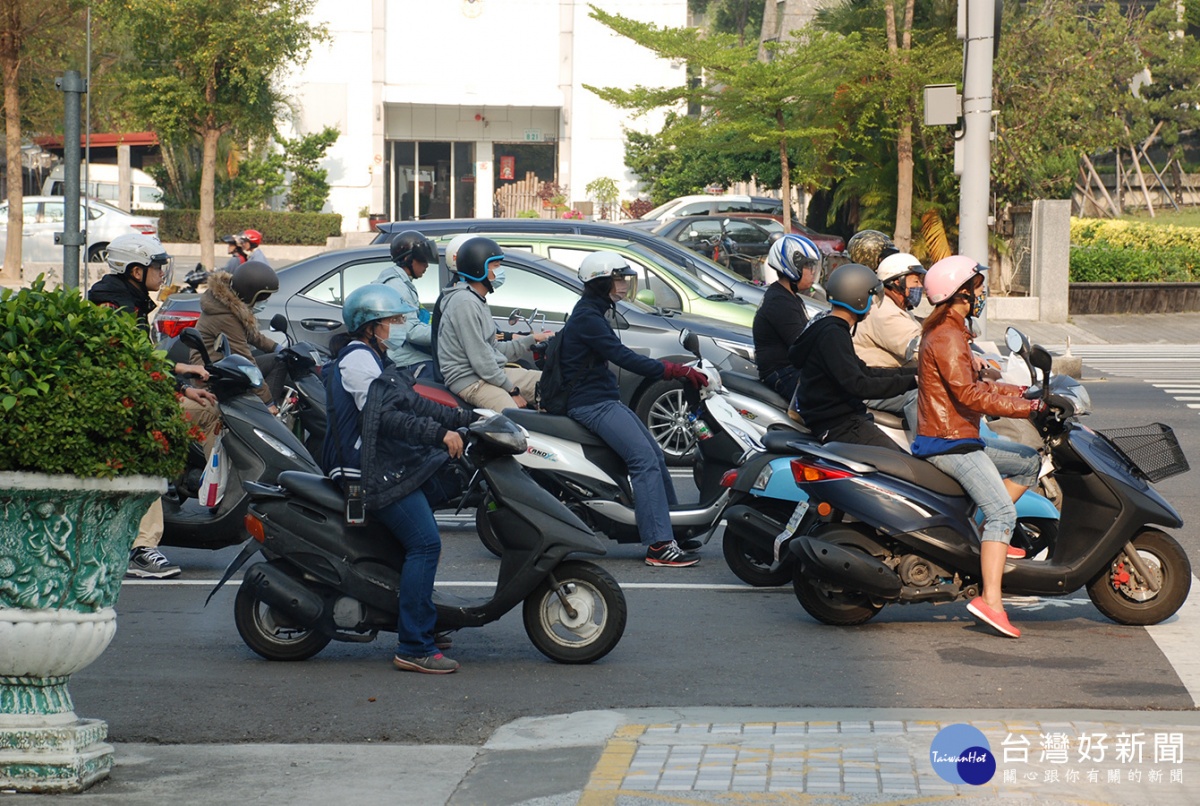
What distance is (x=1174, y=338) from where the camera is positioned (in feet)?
76.9

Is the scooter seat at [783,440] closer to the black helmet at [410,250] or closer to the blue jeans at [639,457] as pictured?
the blue jeans at [639,457]

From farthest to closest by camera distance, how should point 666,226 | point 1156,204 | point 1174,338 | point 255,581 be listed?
1. point 1156,204
2. point 666,226
3. point 1174,338
4. point 255,581

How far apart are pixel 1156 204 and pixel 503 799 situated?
5261cm

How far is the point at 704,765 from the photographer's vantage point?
4918 millimetres

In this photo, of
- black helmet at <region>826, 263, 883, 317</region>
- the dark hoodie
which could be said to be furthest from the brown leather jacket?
black helmet at <region>826, 263, 883, 317</region>

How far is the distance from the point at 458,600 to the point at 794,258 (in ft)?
10.5

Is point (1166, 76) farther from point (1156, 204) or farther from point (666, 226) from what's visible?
point (666, 226)

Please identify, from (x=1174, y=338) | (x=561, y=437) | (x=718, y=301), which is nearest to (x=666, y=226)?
(x=1174, y=338)

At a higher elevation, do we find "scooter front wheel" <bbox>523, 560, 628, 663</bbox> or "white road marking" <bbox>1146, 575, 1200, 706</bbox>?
"scooter front wheel" <bbox>523, 560, 628, 663</bbox>

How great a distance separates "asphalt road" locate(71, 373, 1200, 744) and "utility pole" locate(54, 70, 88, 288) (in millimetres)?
3826

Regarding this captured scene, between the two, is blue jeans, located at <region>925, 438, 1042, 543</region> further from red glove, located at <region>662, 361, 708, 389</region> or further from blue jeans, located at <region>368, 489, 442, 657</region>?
blue jeans, located at <region>368, 489, 442, 657</region>

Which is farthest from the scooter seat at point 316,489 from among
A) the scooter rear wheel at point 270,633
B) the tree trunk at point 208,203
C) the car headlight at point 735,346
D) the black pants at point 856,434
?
the tree trunk at point 208,203

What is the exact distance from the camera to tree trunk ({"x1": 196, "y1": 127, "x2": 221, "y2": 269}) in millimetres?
31781

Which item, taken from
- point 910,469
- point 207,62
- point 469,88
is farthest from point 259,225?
point 910,469
